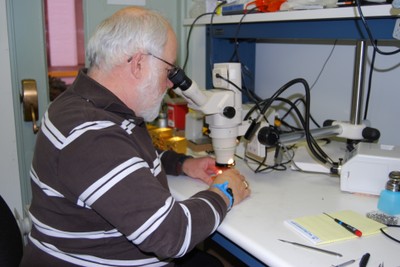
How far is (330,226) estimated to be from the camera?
1055mm

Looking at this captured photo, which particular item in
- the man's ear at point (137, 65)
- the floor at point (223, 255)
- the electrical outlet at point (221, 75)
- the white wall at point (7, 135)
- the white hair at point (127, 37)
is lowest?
the floor at point (223, 255)

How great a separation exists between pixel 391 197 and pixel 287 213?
0.29m

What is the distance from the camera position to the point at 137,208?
88 centimetres

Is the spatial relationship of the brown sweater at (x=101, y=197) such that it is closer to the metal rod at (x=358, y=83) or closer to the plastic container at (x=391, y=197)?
the plastic container at (x=391, y=197)

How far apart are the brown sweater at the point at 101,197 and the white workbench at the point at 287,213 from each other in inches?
3.7

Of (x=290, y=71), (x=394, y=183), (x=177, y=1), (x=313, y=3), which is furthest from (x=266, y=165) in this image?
(x=177, y=1)

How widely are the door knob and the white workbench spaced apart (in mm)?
943

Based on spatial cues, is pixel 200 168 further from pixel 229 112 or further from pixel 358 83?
pixel 358 83

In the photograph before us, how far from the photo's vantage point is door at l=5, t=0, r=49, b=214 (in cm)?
193

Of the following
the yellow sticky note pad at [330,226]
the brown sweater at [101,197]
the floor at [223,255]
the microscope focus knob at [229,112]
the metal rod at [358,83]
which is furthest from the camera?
the floor at [223,255]

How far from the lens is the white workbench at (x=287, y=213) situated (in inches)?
36.3

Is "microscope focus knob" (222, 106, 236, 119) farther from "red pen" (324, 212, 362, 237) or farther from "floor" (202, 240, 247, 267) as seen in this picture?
"floor" (202, 240, 247, 267)

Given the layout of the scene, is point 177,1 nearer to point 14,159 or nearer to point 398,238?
point 14,159

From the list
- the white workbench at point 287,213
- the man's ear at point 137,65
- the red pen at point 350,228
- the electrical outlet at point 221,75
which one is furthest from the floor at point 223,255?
the man's ear at point 137,65
